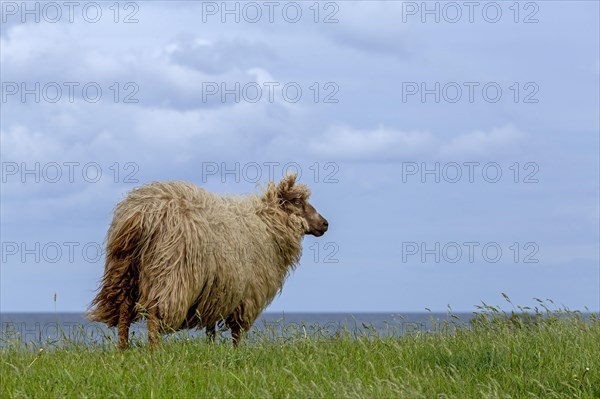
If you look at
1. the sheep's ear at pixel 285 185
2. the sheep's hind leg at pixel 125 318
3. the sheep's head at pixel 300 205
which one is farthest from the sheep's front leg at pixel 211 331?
the sheep's ear at pixel 285 185

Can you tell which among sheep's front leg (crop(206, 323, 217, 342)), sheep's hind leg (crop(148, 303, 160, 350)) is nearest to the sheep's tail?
sheep's hind leg (crop(148, 303, 160, 350))

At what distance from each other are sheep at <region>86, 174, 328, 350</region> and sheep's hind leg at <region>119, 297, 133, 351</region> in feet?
0.04

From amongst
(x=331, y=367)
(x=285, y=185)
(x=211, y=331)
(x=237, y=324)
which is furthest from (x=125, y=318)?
(x=285, y=185)

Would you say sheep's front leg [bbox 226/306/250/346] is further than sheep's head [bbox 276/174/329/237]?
No

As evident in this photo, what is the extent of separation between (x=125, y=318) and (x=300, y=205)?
358cm

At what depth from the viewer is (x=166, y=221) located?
10.7m

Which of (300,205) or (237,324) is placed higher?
(300,205)

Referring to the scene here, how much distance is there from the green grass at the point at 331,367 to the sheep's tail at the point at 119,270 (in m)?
0.89

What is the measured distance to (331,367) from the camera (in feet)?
28.2

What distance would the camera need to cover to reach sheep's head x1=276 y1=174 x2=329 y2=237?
13.3 metres

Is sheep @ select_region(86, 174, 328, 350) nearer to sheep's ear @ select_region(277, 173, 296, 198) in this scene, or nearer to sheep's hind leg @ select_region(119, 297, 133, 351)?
sheep's hind leg @ select_region(119, 297, 133, 351)

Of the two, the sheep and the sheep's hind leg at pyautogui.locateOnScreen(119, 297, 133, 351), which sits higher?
the sheep

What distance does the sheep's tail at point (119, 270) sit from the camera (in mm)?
10750

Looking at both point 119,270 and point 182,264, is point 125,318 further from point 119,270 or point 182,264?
point 182,264
